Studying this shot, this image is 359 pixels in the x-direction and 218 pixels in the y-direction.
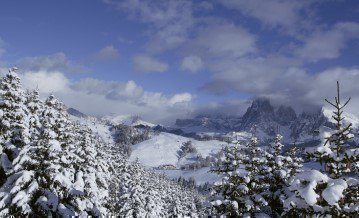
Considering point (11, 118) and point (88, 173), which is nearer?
point (11, 118)

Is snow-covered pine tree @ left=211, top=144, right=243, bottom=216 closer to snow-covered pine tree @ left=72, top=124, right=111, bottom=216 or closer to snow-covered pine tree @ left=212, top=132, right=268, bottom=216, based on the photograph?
snow-covered pine tree @ left=212, top=132, right=268, bottom=216

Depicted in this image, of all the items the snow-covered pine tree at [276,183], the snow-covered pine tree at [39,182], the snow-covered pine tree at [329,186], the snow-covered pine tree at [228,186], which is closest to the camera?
the snow-covered pine tree at [329,186]

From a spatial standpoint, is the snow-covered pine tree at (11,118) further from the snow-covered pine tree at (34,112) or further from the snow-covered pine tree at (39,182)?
the snow-covered pine tree at (39,182)

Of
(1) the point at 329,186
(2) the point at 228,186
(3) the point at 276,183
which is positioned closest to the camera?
(1) the point at 329,186

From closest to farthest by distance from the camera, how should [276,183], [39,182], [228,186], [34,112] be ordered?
[276,183]
[39,182]
[228,186]
[34,112]

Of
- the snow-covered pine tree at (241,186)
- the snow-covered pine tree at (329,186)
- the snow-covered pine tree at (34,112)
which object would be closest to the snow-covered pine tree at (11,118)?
the snow-covered pine tree at (34,112)

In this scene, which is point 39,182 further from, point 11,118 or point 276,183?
point 276,183

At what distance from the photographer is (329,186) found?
9055 mm

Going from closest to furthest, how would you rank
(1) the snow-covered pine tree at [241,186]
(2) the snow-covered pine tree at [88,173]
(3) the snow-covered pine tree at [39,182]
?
(3) the snow-covered pine tree at [39,182] < (1) the snow-covered pine tree at [241,186] < (2) the snow-covered pine tree at [88,173]

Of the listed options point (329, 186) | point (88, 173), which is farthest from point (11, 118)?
point (329, 186)

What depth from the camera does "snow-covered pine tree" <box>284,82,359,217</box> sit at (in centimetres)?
877

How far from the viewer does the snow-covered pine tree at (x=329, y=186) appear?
28.8 ft

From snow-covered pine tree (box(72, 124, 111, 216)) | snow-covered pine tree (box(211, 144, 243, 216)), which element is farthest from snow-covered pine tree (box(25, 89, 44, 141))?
snow-covered pine tree (box(211, 144, 243, 216))

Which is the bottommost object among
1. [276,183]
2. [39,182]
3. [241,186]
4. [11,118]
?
[39,182]
